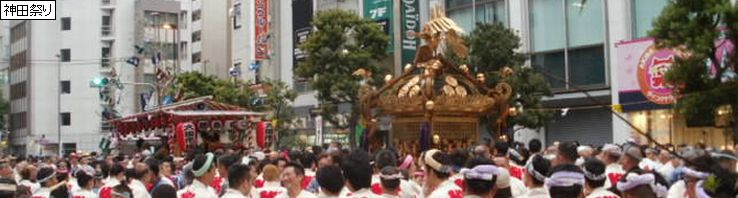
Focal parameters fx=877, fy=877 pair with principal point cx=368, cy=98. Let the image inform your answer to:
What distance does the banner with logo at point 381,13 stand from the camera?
116 feet

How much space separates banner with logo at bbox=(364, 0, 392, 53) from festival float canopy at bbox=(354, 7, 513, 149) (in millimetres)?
20350

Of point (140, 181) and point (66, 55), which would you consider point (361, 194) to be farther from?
point (66, 55)

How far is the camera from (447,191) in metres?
6.78

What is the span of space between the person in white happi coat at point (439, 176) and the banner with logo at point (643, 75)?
1424 cm

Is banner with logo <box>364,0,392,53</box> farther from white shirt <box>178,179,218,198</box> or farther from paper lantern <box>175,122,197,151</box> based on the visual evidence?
white shirt <box>178,179,218,198</box>

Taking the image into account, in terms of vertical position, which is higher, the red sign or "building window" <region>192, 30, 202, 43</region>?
"building window" <region>192, 30, 202, 43</region>

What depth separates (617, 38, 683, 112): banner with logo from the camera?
68.5ft

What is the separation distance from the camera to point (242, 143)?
2273 cm

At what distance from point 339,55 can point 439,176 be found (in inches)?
869

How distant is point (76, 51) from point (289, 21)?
21277mm

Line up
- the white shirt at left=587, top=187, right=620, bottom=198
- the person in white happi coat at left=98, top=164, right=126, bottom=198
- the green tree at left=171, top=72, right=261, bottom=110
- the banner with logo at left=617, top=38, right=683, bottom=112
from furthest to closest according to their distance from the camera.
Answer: the green tree at left=171, top=72, right=261, bottom=110 → the banner with logo at left=617, top=38, right=683, bottom=112 → the person in white happi coat at left=98, top=164, right=126, bottom=198 → the white shirt at left=587, top=187, right=620, bottom=198

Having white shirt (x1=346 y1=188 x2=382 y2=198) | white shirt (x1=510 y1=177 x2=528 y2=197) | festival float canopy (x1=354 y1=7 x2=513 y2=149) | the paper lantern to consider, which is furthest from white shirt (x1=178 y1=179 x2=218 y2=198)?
the paper lantern

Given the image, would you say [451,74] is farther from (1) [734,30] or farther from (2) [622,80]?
(2) [622,80]

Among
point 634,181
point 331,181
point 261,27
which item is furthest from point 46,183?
point 261,27
